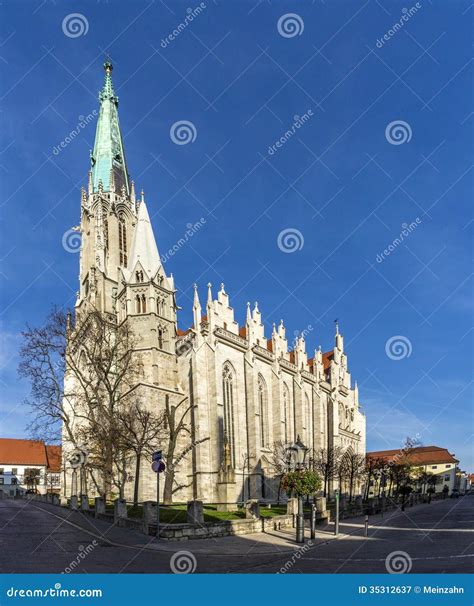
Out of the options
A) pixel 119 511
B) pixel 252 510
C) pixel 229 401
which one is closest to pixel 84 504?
pixel 119 511

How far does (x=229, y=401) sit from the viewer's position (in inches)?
2192

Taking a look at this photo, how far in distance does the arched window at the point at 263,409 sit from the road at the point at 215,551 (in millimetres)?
33364

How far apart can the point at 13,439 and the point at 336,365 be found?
184ft

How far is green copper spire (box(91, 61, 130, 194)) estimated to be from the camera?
66.2 meters

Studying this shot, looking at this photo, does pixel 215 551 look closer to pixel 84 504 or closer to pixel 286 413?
pixel 84 504

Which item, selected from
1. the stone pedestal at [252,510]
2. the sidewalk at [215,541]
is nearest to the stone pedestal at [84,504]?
the sidewalk at [215,541]

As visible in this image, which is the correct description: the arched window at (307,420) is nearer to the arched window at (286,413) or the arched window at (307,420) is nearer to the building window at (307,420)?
the building window at (307,420)

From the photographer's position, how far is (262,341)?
2586 inches

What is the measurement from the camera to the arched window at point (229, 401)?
2140 inches

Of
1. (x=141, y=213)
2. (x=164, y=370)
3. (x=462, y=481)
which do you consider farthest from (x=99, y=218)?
(x=462, y=481)

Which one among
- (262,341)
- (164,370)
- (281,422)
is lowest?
(281,422)

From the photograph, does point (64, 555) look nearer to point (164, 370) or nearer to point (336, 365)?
point (164, 370)

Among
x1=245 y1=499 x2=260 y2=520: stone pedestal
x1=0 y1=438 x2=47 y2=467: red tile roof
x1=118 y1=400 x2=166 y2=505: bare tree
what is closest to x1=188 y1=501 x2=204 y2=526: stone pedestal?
x1=245 y1=499 x2=260 y2=520: stone pedestal

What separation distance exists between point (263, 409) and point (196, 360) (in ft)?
44.1
